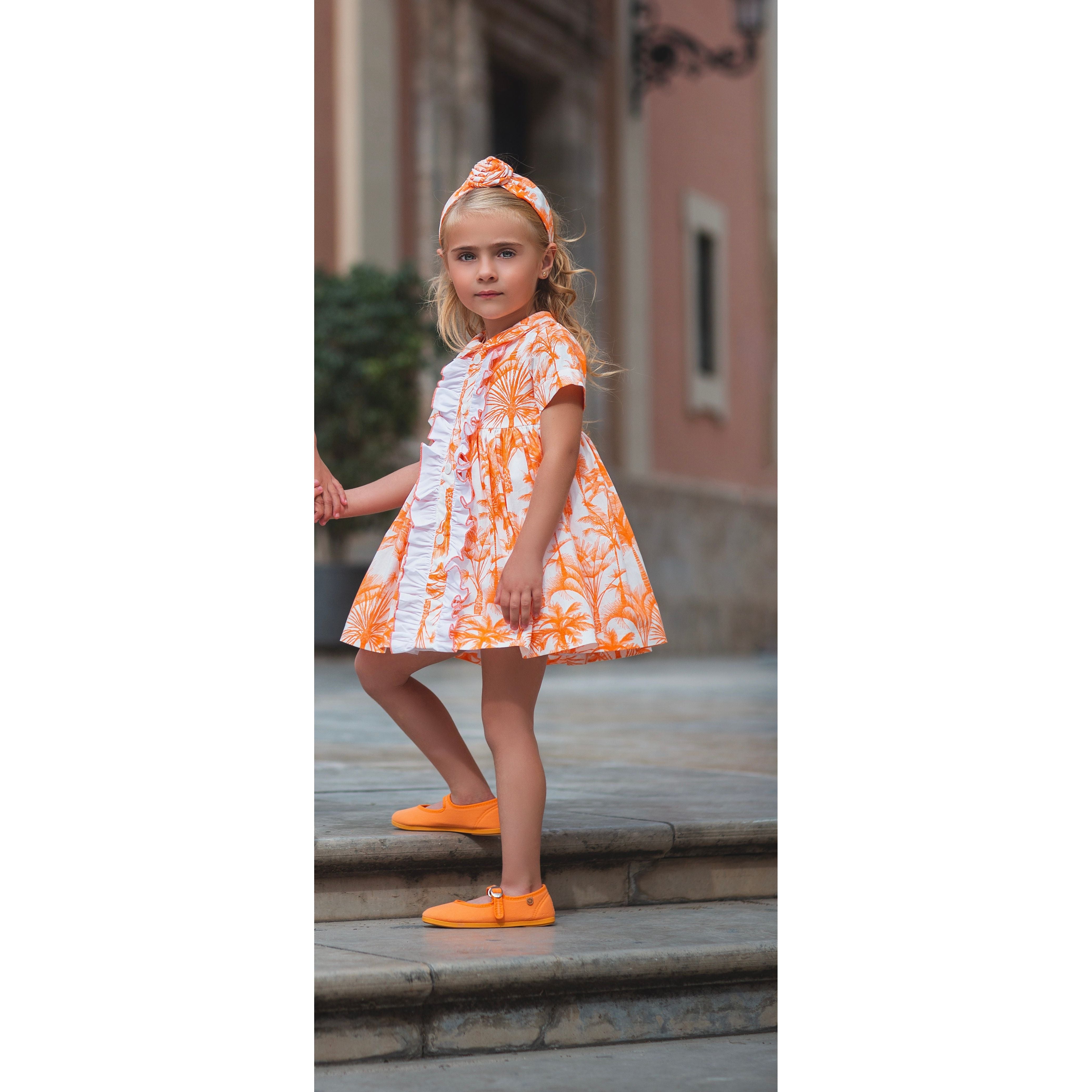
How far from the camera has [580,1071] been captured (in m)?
2.27

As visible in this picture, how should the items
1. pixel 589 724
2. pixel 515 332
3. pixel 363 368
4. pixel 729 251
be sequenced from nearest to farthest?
pixel 515 332
pixel 589 724
pixel 363 368
pixel 729 251

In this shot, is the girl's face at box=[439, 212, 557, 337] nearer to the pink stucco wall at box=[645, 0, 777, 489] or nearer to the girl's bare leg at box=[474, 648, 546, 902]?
the girl's bare leg at box=[474, 648, 546, 902]

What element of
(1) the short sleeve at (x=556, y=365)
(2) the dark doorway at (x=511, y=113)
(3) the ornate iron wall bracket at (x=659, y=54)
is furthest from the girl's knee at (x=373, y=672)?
(3) the ornate iron wall bracket at (x=659, y=54)

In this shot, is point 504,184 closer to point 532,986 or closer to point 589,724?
point 532,986

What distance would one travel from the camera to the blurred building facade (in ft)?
31.8

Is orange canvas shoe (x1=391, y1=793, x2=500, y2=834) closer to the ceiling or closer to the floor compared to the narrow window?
closer to the floor

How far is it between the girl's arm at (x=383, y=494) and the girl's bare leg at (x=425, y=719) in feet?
0.84

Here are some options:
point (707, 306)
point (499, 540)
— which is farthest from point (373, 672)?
point (707, 306)

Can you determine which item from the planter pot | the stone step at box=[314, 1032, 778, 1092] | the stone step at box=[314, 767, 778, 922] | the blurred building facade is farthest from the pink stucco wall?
the stone step at box=[314, 1032, 778, 1092]

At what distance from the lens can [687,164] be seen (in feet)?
44.0

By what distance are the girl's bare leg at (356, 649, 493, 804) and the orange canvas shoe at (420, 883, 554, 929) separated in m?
0.32

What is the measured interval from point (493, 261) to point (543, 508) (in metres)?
0.44
